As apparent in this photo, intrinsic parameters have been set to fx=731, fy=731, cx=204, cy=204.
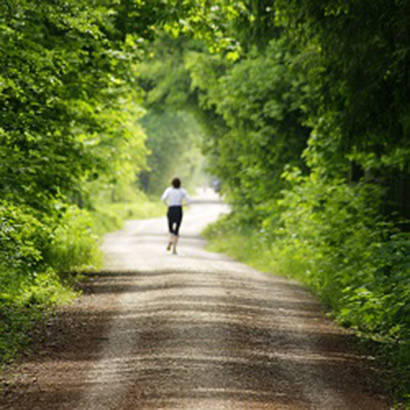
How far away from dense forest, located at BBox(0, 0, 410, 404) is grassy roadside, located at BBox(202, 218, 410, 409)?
0.17ft

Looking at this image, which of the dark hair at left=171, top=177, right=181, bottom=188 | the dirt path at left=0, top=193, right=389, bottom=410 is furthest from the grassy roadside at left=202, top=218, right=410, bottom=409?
the dark hair at left=171, top=177, right=181, bottom=188

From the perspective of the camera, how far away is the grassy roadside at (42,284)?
9.77 metres

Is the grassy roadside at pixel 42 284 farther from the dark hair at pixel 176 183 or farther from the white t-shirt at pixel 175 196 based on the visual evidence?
the dark hair at pixel 176 183

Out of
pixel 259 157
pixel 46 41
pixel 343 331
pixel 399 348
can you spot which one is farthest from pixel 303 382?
pixel 259 157

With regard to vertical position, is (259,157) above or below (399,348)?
above

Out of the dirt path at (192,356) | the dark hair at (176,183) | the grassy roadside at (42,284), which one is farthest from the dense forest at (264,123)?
the dark hair at (176,183)

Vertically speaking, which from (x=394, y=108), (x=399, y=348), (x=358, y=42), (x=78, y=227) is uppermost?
(x=358, y=42)

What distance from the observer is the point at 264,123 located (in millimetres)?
21000

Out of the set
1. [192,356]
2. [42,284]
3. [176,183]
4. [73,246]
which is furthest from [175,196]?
[192,356]

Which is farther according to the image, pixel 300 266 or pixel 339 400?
pixel 300 266

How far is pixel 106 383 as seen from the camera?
25.1 ft

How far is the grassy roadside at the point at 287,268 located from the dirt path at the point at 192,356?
0.78ft

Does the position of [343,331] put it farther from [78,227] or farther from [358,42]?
[78,227]

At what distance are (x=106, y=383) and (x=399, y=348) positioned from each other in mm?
3843
